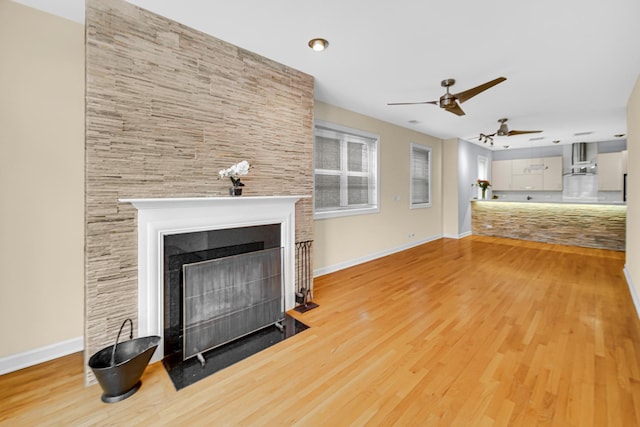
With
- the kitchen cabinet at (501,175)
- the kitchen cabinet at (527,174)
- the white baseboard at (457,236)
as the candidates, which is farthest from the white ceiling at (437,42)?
the kitchen cabinet at (501,175)

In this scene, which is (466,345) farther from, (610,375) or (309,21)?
(309,21)

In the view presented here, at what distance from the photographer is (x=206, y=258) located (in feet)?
7.89

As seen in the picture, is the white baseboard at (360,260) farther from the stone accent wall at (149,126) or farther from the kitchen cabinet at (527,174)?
the kitchen cabinet at (527,174)

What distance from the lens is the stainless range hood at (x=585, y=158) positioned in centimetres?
734

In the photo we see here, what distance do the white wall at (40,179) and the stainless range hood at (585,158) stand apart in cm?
1049

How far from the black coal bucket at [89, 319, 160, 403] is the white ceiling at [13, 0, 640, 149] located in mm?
2507

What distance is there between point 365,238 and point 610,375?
10.9 ft

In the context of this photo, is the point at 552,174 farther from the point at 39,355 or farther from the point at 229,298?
the point at 39,355

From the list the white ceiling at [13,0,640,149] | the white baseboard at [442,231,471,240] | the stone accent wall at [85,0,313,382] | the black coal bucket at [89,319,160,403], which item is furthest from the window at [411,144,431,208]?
the black coal bucket at [89,319,160,403]

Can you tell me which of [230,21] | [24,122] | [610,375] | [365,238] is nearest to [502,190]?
[365,238]

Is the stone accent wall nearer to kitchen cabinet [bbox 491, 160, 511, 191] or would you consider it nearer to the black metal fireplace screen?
the black metal fireplace screen

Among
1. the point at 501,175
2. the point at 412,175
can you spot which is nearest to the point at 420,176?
the point at 412,175

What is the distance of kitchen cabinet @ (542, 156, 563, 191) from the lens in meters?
7.75

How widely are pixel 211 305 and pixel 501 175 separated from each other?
9501 mm
